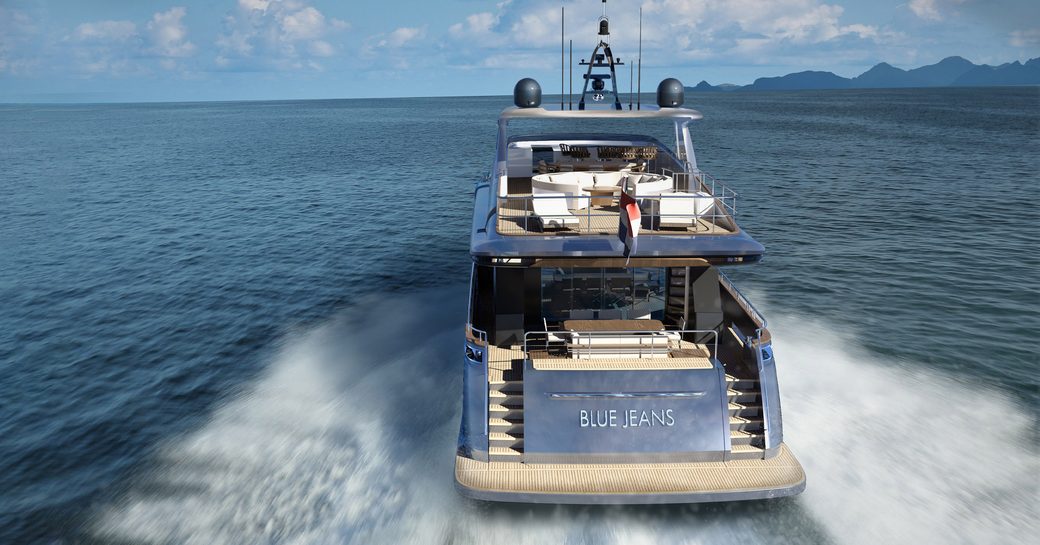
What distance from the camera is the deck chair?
400 inches

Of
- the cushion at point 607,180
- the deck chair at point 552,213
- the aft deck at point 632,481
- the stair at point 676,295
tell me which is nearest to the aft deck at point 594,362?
the stair at point 676,295

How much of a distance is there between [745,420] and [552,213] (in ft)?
14.0

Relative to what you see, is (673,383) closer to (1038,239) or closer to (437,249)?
(437,249)

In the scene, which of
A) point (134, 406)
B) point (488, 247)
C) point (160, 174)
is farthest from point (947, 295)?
point (160, 174)

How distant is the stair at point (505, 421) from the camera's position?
926 centimetres

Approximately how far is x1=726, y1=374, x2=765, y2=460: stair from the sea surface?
73 centimetres

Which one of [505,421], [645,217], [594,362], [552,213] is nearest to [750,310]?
[645,217]

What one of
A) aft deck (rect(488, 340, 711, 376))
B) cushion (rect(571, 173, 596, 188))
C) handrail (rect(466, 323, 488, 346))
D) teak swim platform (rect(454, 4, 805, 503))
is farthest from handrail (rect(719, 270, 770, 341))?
handrail (rect(466, 323, 488, 346))

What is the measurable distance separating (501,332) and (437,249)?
13.5 metres

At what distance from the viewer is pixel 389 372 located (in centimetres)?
1366

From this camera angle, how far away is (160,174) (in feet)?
152

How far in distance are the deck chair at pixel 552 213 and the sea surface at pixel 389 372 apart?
12.7 ft

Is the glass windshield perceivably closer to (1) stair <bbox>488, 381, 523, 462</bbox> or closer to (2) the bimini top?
(1) stair <bbox>488, 381, 523, 462</bbox>

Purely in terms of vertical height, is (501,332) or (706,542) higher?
(501,332)
